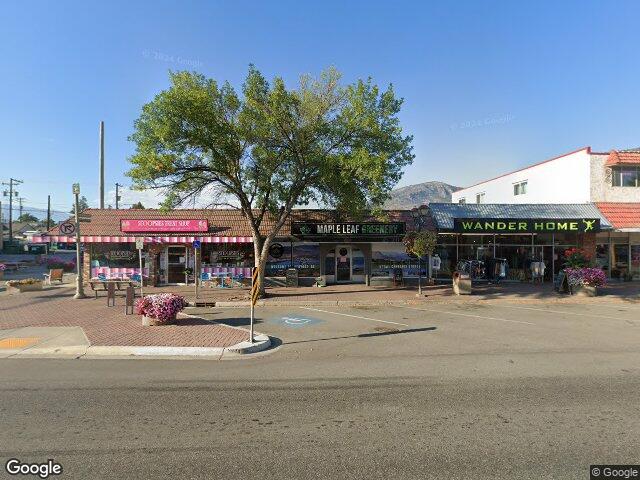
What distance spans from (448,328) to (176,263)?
16255 millimetres

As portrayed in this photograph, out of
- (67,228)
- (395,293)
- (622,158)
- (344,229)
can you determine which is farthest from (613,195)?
(67,228)

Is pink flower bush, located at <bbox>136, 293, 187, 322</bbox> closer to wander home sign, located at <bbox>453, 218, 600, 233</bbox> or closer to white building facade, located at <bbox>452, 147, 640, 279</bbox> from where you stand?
wander home sign, located at <bbox>453, 218, 600, 233</bbox>

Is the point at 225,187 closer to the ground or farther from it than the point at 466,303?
farther from it

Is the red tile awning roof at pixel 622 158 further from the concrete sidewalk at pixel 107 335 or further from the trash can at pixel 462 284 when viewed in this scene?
the concrete sidewalk at pixel 107 335

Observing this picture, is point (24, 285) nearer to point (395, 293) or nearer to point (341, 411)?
point (395, 293)

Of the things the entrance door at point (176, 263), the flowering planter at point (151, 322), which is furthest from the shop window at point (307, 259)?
the flowering planter at point (151, 322)

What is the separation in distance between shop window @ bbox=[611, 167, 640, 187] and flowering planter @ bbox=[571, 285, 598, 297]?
9.69m

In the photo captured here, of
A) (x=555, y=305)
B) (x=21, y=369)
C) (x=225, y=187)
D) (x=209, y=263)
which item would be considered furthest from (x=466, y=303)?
(x=21, y=369)

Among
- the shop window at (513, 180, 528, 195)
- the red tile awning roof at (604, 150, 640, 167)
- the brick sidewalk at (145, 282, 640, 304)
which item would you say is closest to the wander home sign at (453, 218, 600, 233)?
the brick sidewalk at (145, 282, 640, 304)

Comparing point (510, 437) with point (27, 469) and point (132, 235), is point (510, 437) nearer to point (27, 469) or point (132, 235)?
point (27, 469)

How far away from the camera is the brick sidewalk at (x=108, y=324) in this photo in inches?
392

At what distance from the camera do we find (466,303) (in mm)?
17109

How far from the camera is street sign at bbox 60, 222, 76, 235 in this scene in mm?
19734

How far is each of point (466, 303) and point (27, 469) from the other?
1589cm
